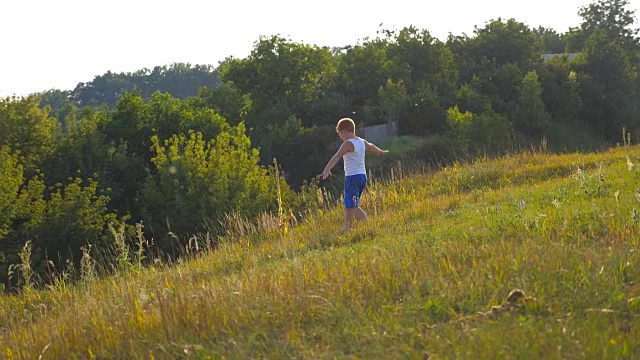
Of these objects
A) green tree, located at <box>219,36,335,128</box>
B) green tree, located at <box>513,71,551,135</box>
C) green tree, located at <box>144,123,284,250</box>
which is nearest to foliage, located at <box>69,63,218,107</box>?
green tree, located at <box>219,36,335,128</box>

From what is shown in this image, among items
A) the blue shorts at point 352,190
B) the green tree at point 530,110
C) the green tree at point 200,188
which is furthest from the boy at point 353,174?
the green tree at point 530,110

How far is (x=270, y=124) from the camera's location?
1676 inches

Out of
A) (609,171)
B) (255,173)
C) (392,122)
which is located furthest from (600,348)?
(392,122)

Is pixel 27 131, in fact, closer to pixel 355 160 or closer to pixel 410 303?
pixel 355 160

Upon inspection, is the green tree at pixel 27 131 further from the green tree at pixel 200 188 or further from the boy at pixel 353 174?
the boy at pixel 353 174

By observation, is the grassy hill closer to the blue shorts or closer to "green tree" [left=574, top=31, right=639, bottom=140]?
the blue shorts

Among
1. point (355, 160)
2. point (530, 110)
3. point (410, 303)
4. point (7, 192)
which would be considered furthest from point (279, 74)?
point (410, 303)

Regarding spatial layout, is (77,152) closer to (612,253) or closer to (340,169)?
(340,169)

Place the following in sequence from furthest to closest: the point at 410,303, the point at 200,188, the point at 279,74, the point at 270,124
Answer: the point at 279,74 → the point at 270,124 → the point at 200,188 → the point at 410,303

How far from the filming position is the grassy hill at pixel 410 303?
3746 mm

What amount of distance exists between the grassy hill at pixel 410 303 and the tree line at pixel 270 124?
44.9ft

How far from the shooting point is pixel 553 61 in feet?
171

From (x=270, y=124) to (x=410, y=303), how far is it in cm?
3865

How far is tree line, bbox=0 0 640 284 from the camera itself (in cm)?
2327
